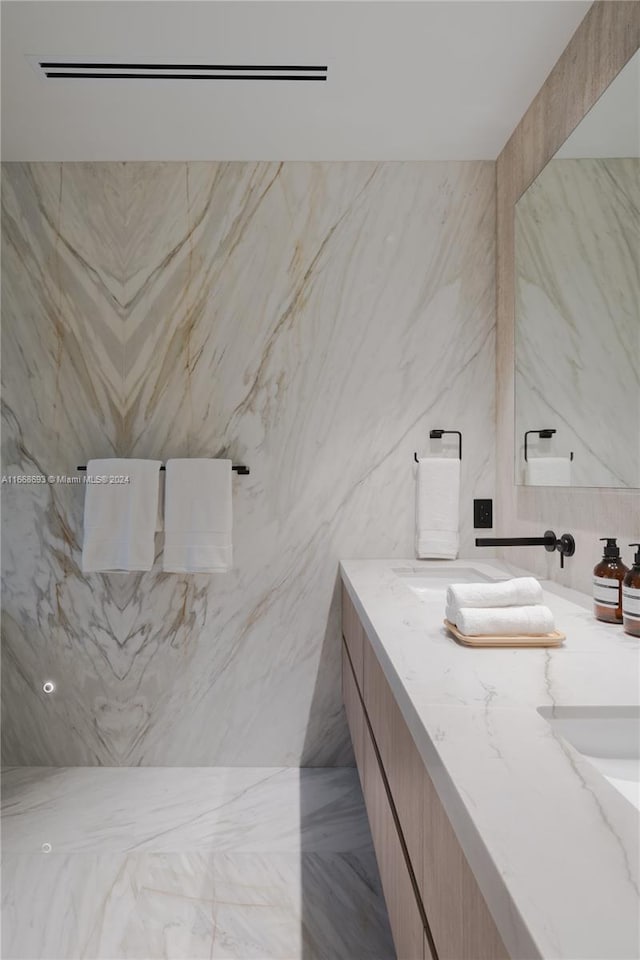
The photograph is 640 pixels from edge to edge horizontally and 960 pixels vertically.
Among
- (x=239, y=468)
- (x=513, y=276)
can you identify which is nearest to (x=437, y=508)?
(x=239, y=468)

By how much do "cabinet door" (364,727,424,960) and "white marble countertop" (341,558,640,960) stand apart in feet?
0.98

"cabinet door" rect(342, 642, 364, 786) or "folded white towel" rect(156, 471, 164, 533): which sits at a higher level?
"folded white towel" rect(156, 471, 164, 533)

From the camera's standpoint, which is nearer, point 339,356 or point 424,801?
point 424,801

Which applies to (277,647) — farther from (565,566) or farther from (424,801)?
(424,801)

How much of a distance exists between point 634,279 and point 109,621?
79.3 inches

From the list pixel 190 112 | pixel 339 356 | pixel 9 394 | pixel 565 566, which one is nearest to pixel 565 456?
pixel 565 566

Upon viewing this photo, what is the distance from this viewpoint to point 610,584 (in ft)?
4.34

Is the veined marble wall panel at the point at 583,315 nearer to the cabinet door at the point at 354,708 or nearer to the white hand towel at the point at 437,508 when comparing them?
the white hand towel at the point at 437,508

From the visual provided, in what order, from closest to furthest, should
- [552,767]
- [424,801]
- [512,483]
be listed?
[552,767] → [424,801] → [512,483]

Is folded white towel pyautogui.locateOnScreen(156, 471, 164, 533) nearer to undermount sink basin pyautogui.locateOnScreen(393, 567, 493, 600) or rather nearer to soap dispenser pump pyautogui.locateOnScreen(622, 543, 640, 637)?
undermount sink basin pyautogui.locateOnScreen(393, 567, 493, 600)

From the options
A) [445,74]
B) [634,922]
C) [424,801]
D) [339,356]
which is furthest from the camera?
[339,356]

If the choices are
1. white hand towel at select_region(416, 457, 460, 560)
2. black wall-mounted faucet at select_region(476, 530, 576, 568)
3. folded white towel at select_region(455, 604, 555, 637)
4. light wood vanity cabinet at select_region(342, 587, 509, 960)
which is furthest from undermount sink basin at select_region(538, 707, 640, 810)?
white hand towel at select_region(416, 457, 460, 560)

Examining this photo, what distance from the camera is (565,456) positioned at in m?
1.73

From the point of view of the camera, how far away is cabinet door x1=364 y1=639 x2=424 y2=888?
912 millimetres
